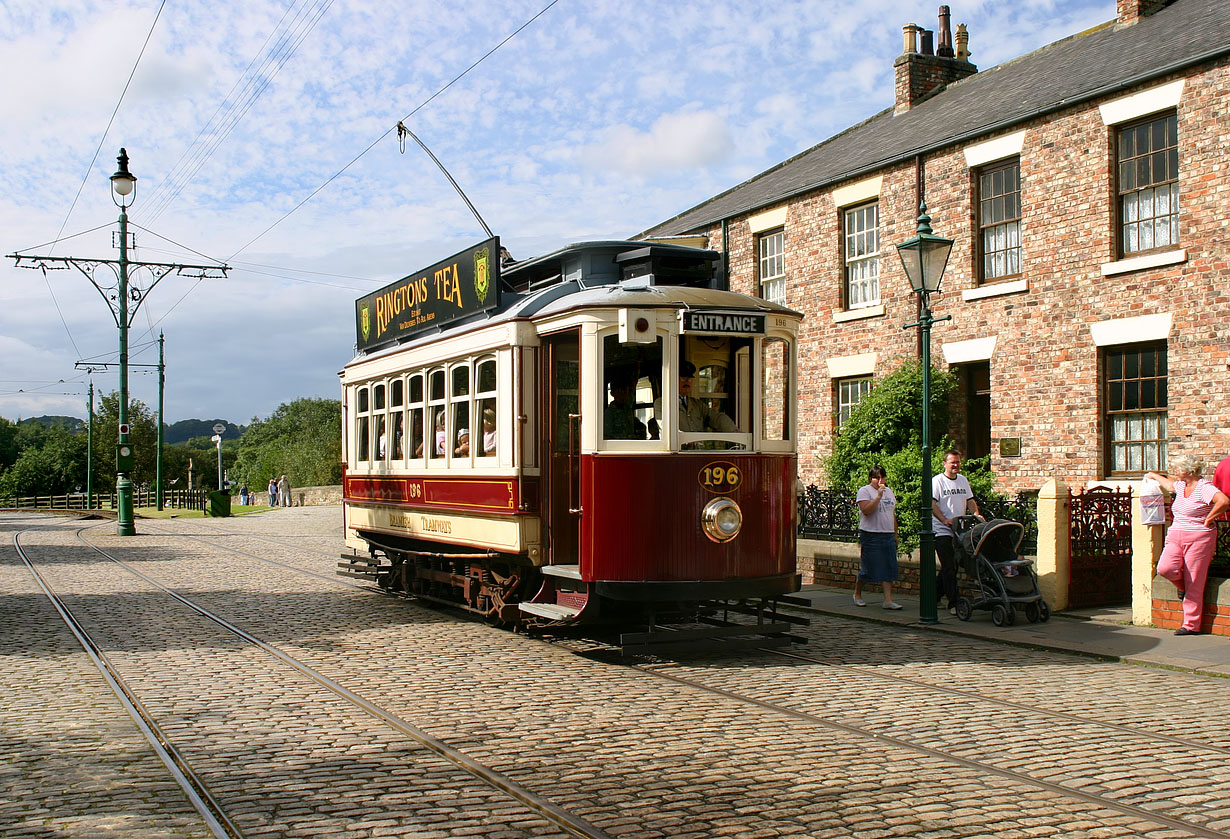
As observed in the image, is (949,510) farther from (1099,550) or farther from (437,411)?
(437,411)

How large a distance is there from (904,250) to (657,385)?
4.38m

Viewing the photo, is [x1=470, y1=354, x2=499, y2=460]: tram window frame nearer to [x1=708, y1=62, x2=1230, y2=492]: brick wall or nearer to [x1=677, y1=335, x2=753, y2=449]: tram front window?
[x1=677, y1=335, x2=753, y2=449]: tram front window

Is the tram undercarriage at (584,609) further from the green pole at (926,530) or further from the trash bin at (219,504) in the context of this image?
the trash bin at (219,504)

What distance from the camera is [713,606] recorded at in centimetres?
1032

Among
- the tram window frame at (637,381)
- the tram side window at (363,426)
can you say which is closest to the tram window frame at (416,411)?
the tram side window at (363,426)

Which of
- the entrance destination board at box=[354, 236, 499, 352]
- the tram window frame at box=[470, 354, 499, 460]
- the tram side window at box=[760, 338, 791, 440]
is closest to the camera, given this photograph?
the tram side window at box=[760, 338, 791, 440]

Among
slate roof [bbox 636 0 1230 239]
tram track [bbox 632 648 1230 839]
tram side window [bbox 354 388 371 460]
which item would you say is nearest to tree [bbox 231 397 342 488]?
slate roof [bbox 636 0 1230 239]

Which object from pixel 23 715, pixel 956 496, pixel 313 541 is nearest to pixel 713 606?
pixel 956 496

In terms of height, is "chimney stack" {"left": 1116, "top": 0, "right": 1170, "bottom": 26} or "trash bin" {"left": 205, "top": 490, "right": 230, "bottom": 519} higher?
"chimney stack" {"left": 1116, "top": 0, "right": 1170, "bottom": 26}

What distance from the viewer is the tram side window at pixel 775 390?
9.69m

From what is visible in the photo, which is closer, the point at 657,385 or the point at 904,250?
the point at 657,385

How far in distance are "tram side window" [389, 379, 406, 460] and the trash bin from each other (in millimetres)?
31845

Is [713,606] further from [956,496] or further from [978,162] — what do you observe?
[978,162]

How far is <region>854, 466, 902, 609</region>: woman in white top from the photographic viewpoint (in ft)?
42.3
